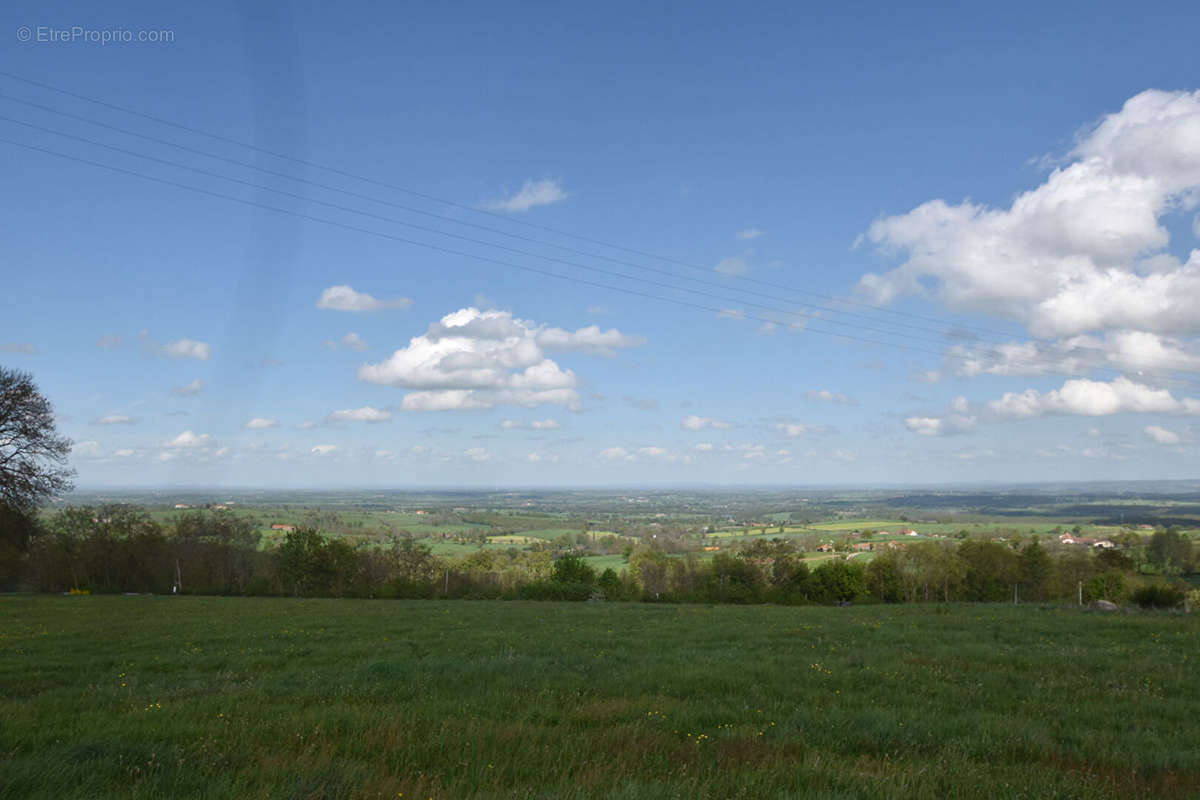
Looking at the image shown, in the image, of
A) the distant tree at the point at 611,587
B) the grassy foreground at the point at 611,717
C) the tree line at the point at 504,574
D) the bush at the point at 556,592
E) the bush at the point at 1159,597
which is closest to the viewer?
the grassy foreground at the point at 611,717

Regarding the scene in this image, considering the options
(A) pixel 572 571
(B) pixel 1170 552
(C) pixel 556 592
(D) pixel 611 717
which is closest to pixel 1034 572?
(B) pixel 1170 552

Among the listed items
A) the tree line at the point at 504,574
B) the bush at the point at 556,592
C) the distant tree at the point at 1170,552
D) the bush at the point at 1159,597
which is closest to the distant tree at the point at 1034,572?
the tree line at the point at 504,574

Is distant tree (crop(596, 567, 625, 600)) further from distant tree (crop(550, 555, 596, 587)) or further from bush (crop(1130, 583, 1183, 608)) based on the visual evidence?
bush (crop(1130, 583, 1183, 608))

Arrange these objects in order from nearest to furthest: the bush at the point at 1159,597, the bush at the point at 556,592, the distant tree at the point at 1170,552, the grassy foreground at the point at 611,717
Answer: the grassy foreground at the point at 611,717 → the bush at the point at 1159,597 → the bush at the point at 556,592 → the distant tree at the point at 1170,552

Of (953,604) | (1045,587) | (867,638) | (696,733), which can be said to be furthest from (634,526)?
(696,733)

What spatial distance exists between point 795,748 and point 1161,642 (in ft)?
47.9

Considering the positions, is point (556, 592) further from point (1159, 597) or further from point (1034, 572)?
point (1034, 572)

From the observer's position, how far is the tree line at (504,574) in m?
47.2

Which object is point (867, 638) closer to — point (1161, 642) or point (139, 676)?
point (1161, 642)

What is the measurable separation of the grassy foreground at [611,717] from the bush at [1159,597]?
20.9 meters

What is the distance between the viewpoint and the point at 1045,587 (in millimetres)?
57281

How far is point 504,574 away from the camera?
2393 inches

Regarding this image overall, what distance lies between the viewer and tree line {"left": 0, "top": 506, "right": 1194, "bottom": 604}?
47156mm

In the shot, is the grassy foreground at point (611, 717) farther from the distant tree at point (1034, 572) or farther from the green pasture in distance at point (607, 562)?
the green pasture in distance at point (607, 562)
